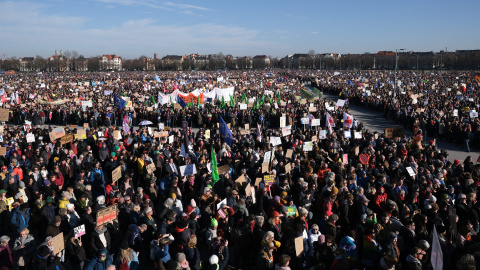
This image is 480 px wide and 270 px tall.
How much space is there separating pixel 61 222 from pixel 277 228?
358 cm

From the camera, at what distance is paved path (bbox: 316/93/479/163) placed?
15509 mm

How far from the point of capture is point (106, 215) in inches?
241

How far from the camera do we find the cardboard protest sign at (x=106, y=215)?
5996 mm

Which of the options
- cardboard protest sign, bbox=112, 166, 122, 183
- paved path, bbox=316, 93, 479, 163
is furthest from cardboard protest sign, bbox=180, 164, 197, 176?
paved path, bbox=316, 93, 479, 163

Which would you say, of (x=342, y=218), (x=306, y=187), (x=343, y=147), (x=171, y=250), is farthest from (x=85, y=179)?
(x=343, y=147)

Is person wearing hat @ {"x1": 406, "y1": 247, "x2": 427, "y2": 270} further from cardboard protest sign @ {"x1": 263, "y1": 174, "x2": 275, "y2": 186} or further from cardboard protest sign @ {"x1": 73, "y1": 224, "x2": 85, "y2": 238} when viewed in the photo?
cardboard protest sign @ {"x1": 73, "y1": 224, "x2": 85, "y2": 238}

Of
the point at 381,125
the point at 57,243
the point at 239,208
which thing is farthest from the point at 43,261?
the point at 381,125

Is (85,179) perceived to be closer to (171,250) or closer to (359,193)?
(171,250)

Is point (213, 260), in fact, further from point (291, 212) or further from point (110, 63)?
point (110, 63)

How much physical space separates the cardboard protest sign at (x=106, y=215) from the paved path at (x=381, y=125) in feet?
43.9

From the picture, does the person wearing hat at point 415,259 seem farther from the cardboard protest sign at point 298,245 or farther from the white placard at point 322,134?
the white placard at point 322,134

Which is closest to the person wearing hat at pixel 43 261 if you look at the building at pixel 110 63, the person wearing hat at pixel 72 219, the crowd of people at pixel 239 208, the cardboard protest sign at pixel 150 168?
the crowd of people at pixel 239 208

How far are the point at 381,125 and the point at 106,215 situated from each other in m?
20.0

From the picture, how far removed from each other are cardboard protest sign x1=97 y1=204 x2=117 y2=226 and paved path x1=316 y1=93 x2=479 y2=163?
13375mm
